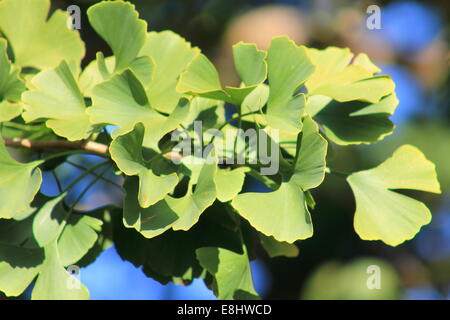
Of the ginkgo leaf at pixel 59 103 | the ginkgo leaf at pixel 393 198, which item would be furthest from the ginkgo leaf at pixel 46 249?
the ginkgo leaf at pixel 393 198

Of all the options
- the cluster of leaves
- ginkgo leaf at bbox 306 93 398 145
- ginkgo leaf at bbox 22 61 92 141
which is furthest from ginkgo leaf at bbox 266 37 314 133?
ginkgo leaf at bbox 22 61 92 141

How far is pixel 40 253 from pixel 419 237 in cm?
243

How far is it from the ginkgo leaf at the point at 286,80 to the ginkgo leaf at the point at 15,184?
0.27 m

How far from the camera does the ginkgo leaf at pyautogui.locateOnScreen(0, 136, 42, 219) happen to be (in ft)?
1.97

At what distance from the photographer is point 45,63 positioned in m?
0.79

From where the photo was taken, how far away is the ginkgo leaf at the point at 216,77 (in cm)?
62

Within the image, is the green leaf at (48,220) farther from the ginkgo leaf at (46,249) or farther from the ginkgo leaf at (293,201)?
the ginkgo leaf at (293,201)

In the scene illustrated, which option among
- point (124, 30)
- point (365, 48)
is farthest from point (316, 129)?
point (365, 48)

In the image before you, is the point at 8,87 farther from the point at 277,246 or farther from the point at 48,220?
the point at 277,246

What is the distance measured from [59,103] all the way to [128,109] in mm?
90

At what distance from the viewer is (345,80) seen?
679 millimetres

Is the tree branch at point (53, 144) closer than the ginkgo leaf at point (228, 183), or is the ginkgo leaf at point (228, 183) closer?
the ginkgo leaf at point (228, 183)

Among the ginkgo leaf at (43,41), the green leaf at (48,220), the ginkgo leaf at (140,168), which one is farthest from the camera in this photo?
the ginkgo leaf at (43,41)

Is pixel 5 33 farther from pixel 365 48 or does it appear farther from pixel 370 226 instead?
pixel 365 48
